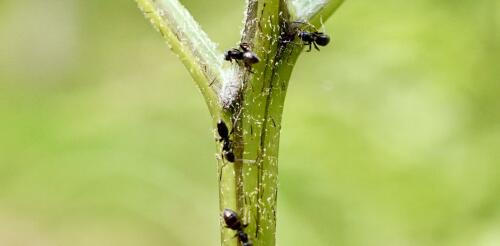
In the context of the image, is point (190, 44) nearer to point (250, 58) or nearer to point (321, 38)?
point (250, 58)

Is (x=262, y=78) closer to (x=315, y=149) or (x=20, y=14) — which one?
(x=315, y=149)

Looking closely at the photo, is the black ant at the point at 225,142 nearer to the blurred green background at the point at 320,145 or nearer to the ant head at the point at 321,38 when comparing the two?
the ant head at the point at 321,38

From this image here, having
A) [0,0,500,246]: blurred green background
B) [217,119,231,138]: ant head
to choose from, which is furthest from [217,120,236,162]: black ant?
[0,0,500,246]: blurred green background

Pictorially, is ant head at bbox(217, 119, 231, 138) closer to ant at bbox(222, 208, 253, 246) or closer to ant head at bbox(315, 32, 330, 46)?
ant at bbox(222, 208, 253, 246)

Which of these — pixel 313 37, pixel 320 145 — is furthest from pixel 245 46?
pixel 320 145

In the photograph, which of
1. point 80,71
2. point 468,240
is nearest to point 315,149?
point 468,240
